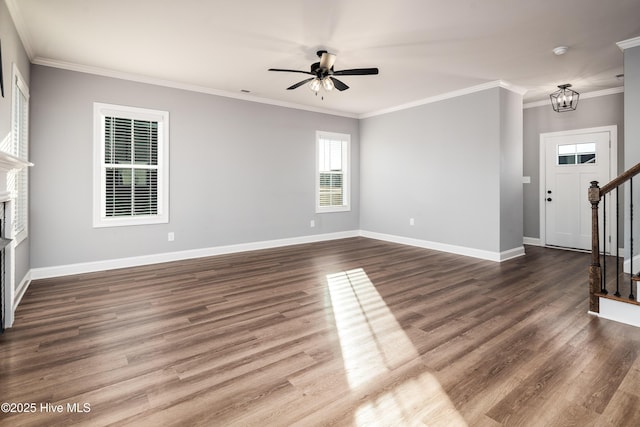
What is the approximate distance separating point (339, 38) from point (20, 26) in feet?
10.5

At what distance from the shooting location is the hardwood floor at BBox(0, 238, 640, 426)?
1754 mm

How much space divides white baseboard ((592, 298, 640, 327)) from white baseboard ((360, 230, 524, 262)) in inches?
90.1

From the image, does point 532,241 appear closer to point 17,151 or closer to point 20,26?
point 17,151

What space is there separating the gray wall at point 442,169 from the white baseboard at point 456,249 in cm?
Result: 7

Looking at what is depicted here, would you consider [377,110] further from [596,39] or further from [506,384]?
[506,384]

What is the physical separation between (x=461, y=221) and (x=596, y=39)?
117 inches

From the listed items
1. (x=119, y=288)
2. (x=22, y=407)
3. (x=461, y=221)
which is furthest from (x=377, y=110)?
(x=22, y=407)

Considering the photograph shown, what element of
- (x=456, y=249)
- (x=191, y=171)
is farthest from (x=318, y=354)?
(x=456, y=249)

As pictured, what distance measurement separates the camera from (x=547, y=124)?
6.22 meters

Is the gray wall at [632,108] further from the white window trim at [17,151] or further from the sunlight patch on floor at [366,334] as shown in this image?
the white window trim at [17,151]

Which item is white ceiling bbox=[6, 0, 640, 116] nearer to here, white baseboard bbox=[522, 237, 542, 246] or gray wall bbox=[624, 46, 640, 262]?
gray wall bbox=[624, 46, 640, 262]

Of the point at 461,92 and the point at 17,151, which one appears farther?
the point at 461,92

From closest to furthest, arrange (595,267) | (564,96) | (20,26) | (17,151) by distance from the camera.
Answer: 1. (595,267)
2. (20,26)
3. (17,151)
4. (564,96)

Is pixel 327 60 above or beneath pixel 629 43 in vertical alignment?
beneath
